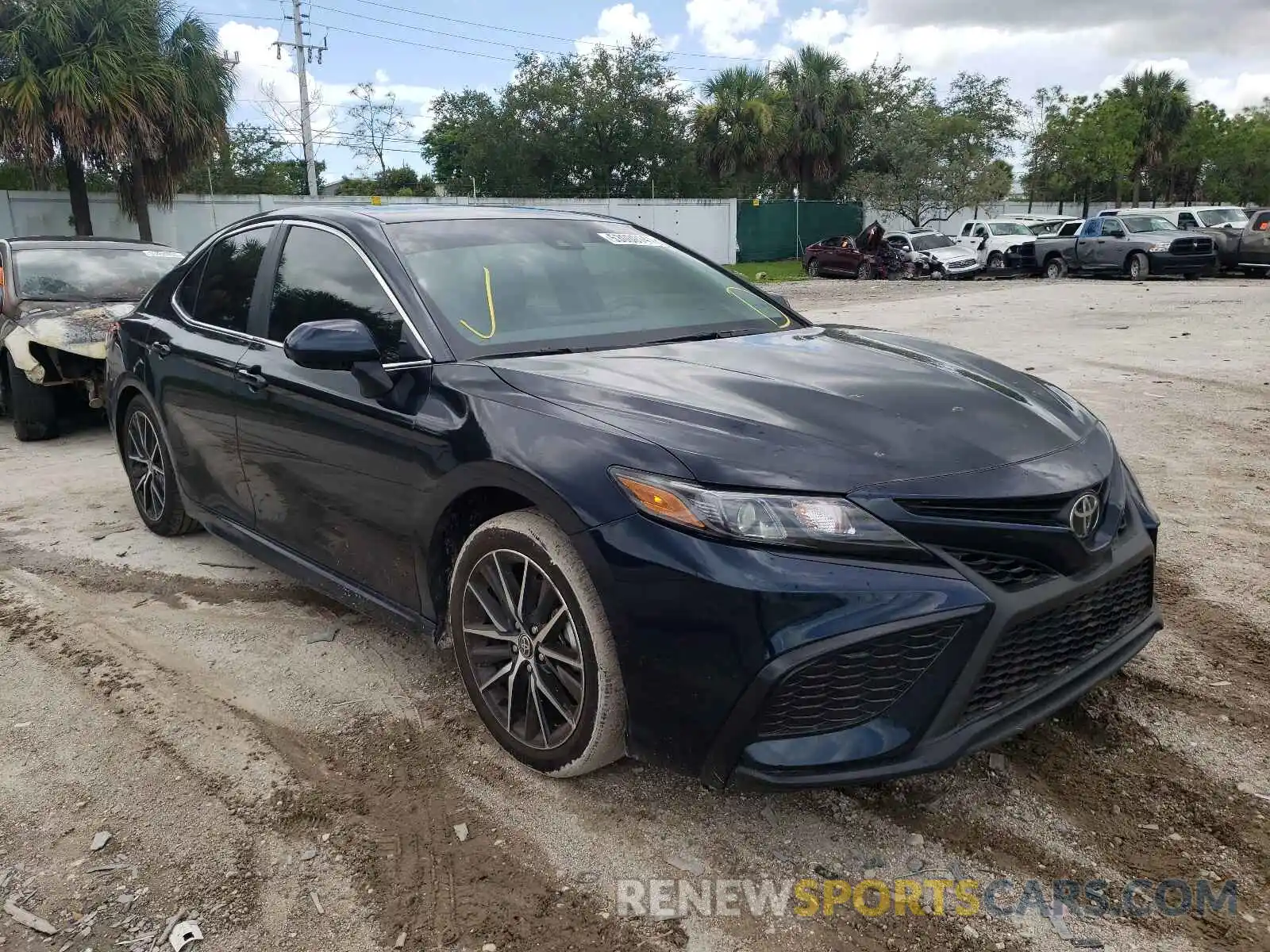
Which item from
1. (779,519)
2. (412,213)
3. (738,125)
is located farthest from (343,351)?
(738,125)

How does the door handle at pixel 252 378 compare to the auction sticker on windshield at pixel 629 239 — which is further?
the auction sticker on windshield at pixel 629 239

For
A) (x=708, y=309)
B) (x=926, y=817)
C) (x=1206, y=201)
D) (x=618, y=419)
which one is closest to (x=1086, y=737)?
(x=926, y=817)

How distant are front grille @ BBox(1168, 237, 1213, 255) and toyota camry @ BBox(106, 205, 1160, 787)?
69.7 feet

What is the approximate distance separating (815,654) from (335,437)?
1.85 m

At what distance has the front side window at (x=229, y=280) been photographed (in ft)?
13.1

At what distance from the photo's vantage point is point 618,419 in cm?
252

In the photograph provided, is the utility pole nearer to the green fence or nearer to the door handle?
the green fence

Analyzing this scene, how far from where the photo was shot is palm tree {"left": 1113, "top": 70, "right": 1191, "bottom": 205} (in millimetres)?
52938

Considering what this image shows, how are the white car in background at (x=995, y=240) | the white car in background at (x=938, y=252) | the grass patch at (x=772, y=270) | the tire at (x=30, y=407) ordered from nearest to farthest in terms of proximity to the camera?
the tire at (x=30, y=407) → the white car in background at (x=938, y=252) → the white car in background at (x=995, y=240) → the grass patch at (x=772, y=270)

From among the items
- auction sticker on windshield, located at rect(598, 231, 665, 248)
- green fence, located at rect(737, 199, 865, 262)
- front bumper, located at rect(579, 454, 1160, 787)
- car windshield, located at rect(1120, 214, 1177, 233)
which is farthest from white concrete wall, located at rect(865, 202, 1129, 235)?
front bumper, located at rect(579, 454, 1160, 787)

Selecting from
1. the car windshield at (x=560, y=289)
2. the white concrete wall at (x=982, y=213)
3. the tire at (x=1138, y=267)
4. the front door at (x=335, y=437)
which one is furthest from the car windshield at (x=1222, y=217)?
the front door at (x=335, y=437)

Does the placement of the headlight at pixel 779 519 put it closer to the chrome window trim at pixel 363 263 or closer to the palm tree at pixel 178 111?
the chrome window trim at pixel 363 263

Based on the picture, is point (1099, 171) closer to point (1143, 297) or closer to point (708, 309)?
point (1143, 297)

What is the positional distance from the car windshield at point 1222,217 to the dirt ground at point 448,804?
2196 centimetres
